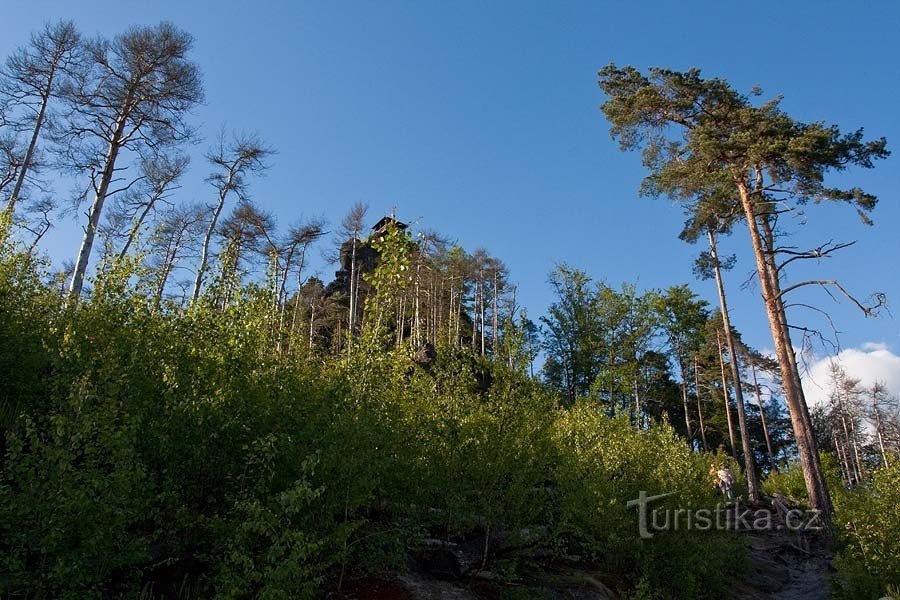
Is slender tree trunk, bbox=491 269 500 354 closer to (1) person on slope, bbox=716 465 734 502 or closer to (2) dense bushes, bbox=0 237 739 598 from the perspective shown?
(1) person on slope, bbox=716 465 734 502

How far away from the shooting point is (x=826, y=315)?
1392 cm

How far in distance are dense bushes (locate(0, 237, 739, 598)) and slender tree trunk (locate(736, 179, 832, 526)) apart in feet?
19.7

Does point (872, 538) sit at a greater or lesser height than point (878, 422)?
lesser

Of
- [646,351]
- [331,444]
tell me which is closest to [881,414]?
[646,351]

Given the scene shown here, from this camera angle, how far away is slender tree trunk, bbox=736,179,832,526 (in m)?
13.0

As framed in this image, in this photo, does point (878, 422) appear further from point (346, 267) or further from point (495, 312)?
point (346, 267)

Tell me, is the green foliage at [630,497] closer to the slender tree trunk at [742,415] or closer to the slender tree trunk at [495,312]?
the slender tree trunk at [742,415]

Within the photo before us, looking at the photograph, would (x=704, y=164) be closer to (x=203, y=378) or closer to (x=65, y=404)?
(x=203, y=378)

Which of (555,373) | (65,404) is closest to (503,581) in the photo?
(65,404)

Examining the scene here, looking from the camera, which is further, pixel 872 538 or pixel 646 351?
pixel 646 351

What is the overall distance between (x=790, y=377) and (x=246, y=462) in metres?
13.6

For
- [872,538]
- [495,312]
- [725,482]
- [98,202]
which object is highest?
[495,312]

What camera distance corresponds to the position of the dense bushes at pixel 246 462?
3.90 m

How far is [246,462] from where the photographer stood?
5.07 m
